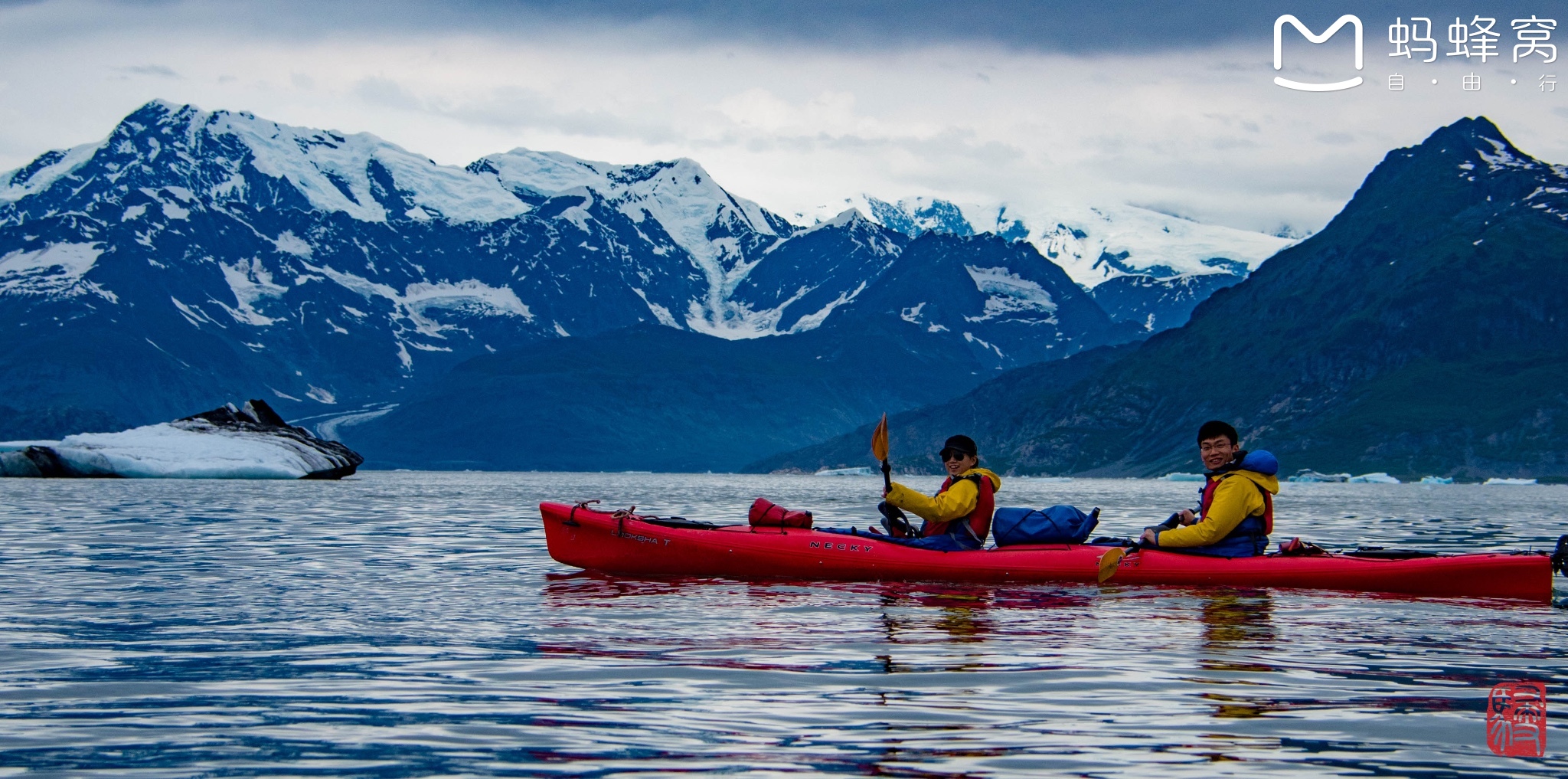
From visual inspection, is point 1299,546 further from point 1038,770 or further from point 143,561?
point 143,561

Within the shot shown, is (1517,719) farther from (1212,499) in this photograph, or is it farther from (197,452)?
(197,452)

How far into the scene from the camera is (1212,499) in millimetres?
23531

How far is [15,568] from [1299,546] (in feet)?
74.1

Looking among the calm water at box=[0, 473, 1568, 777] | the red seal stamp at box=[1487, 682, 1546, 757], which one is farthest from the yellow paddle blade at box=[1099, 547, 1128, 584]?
the red seal stamp at box=[1487, 682, 1546, 757]

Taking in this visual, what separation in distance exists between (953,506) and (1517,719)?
10881mm

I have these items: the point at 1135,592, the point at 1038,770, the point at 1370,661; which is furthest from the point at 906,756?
the point at 1135,592

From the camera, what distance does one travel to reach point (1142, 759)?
11.3 metres

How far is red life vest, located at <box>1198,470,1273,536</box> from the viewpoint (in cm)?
2308

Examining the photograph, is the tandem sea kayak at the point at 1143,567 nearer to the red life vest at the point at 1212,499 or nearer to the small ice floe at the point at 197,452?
the red life vest at the point at 1212,499

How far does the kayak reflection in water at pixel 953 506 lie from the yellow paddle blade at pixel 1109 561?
178 centimetres

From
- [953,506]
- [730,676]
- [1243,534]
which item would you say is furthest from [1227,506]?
[730,676]

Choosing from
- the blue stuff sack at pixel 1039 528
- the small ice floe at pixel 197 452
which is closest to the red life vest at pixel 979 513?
the blue stuff sack at pixel 1039 528

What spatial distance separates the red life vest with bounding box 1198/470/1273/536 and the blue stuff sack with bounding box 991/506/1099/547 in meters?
1.64

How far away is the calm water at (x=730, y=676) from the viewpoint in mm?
11352
